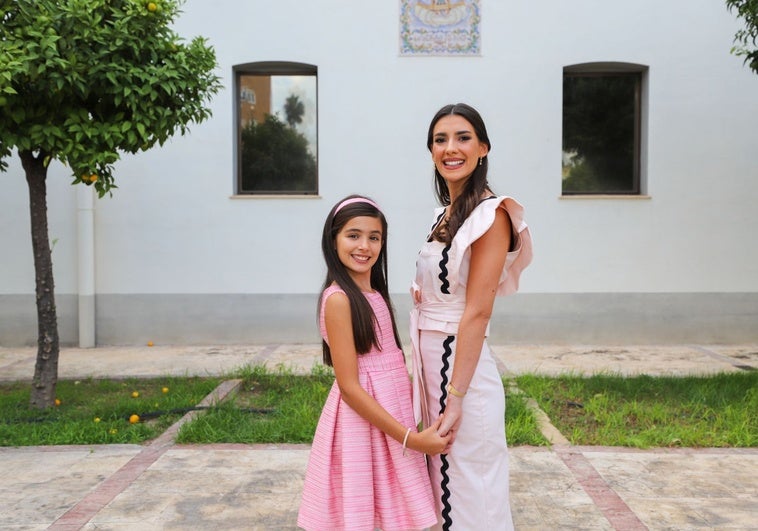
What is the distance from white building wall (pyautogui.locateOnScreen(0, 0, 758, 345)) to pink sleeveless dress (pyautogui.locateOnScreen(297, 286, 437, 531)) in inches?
233

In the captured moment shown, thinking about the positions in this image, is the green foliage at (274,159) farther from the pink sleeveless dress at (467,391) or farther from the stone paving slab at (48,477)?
the pink sleeveless dress at (467,391)

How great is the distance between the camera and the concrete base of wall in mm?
8156

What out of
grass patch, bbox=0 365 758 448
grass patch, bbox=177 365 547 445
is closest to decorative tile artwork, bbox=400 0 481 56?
grass patch, bbox=0 365 758 448

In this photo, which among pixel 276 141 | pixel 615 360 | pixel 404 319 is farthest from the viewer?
pixel 276 141

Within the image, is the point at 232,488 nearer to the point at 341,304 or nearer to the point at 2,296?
the point at 341,304

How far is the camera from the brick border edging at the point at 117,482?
10.8 ft

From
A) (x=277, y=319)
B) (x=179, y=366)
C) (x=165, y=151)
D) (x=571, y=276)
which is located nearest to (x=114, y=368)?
A: (x=179, y=366)

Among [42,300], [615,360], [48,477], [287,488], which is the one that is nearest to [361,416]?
[287,488]

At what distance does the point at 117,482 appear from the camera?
376 cm

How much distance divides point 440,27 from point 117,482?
6218 millimetres

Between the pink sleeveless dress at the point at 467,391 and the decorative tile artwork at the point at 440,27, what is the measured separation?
→ 6.35 metres

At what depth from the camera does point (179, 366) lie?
22.9 feet

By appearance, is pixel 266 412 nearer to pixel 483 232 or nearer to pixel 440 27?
pixel 483 232

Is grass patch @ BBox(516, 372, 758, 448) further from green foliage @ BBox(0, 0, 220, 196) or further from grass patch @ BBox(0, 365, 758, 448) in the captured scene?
green foliage @ BBox(0, 0, 220, 196)
